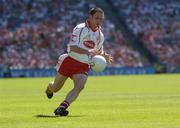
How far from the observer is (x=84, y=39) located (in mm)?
18172

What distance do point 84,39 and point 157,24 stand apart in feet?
161

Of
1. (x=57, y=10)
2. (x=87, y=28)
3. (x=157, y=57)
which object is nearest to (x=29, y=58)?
(x=57, y=10)

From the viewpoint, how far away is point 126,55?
6312cm

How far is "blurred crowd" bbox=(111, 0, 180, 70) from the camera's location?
6438 centimetres

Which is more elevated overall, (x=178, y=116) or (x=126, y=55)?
(x=178, y=116)

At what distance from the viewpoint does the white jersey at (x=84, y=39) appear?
712 inches

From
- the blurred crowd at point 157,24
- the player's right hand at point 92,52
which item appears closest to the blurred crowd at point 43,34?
the blurred crowd at point 157,24

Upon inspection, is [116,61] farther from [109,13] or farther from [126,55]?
[109,13]

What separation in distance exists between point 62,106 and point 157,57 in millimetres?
47569

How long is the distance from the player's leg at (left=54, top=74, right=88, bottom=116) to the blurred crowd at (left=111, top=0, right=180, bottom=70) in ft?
152

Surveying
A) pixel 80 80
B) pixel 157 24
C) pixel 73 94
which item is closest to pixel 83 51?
pixel 80 80

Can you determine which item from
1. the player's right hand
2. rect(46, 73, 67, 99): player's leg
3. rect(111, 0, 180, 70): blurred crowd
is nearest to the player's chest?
the player's right hand

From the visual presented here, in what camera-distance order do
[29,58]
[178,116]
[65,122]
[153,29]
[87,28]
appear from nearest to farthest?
[65,122], [178,116], [87,28], [29,58], [153,29]

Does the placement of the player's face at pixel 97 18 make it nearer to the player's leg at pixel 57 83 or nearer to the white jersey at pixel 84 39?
the white jersey at pixel 84 39
